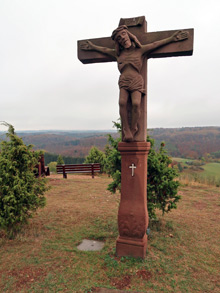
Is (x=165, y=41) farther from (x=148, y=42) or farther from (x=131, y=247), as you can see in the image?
(x=131, y=247)

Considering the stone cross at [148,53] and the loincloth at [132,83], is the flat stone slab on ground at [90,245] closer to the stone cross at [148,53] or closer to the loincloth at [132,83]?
the stone cross at [148,53]

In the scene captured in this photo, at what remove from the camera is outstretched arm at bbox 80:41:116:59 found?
3.84m

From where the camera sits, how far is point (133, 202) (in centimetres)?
359

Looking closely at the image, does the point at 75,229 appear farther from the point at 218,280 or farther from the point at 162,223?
the point at 218,280

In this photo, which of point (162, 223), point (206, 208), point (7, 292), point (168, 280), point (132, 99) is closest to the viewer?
point (7, 292)

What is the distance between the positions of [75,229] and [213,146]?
50.7 m

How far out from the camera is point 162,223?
512 cm

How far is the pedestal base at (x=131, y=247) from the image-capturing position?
3506mm

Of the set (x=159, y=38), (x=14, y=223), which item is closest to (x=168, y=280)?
(x=14, y=223)

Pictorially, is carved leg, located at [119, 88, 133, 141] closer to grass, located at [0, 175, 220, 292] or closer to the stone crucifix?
the stone crucifix

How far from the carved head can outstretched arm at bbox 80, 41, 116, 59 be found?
268 mm

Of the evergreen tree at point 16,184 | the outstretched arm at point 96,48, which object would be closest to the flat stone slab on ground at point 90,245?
the evergreen tree at point 16,184

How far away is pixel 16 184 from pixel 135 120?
9.23ft

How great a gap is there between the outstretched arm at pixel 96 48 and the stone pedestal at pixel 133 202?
71.2 inches
